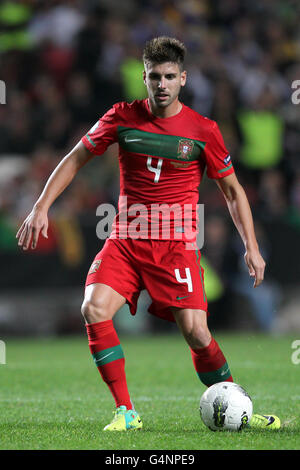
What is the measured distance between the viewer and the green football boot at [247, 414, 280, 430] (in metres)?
4.67

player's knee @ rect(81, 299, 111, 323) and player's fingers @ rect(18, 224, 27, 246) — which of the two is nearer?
player's fingers @ rect(18, 224, 27, 246)

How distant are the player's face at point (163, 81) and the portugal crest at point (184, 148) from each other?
237 mm

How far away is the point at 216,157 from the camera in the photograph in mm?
4965

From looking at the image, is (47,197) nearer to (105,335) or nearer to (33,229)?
(33,229)

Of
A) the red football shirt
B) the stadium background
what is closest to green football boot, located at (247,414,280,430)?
the red football shirt

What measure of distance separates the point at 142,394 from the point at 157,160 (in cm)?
204

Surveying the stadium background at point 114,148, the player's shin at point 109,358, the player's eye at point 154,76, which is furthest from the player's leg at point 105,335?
the stadium background at point 114,148

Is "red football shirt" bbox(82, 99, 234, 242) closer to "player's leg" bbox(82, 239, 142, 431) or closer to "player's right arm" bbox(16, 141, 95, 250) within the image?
"player's right arm" bbox(16, 141, 95, 250)

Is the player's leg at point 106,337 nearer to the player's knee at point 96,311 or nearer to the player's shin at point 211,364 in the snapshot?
the player's knee at point 96,311

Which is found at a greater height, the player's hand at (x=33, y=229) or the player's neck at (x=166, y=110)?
the player's neck at (x=166, y=110)

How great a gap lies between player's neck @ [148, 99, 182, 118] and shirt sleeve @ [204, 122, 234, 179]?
9.6 inches

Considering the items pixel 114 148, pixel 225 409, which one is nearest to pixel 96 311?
pixel 225 409

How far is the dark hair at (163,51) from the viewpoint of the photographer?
4785 millimetres
